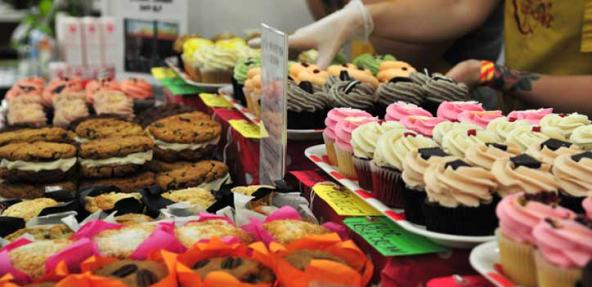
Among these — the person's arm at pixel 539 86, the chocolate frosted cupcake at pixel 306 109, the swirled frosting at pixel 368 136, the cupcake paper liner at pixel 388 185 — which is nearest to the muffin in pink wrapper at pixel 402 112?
the swirled frosting at pixel 368 136

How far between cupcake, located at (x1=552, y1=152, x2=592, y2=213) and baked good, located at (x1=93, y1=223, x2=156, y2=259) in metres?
0.99

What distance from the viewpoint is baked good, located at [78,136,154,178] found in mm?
2891

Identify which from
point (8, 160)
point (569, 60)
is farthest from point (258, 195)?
point (569, 60)

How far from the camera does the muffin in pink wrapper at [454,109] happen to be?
249cm

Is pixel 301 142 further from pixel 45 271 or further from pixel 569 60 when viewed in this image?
pixel 569 60

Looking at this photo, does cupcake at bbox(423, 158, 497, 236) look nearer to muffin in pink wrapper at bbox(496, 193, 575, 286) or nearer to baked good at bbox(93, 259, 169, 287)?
muffin in pink wrapper at bbox(496, 193, 575, 286)

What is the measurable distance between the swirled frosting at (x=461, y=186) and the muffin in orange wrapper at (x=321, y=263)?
0.72ft

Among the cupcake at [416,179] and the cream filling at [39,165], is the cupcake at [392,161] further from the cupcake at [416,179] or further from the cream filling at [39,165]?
the cream filling at [39,165]

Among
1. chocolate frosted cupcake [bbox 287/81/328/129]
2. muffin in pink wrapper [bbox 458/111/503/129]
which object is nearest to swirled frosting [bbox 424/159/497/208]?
muffin in pink wrapper [bbox 458/111/503/129]

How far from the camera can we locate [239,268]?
1653 mm

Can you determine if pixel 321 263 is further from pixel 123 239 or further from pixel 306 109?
pixel 306 109

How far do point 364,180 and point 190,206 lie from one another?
0.51 metres

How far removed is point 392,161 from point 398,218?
8.2 inches

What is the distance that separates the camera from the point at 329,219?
211 cm
